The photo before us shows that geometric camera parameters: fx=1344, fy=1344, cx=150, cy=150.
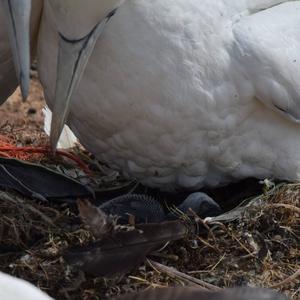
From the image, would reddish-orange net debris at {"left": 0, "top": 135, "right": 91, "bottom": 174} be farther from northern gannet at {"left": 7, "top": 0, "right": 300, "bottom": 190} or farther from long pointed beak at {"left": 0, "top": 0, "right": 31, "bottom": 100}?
long pointed beak at {"left": 0, "top": 0, "right": 31, "bottom": 100}

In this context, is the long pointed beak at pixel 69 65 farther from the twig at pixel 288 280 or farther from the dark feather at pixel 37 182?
the twig at pixel 288 280

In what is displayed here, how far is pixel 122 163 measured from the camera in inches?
187

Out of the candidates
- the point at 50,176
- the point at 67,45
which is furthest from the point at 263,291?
the point at 50,176

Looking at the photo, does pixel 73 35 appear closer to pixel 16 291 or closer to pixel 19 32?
pixel 19 32

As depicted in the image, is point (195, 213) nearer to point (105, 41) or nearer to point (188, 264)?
point (188, 264)

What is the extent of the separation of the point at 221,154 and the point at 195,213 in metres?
0.22

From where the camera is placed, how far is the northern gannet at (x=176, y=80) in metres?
4.41

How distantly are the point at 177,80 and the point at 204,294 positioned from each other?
92cm

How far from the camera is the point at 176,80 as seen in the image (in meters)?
4.45

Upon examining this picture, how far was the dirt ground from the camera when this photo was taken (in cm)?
437

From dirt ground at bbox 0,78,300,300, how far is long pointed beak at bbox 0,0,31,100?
0.55 m

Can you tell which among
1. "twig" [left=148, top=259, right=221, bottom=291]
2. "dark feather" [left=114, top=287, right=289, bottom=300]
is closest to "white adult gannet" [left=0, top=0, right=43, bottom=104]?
"twig" [left=148, top=259, right=221, bottom=291]

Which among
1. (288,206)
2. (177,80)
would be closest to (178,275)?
(288,206)

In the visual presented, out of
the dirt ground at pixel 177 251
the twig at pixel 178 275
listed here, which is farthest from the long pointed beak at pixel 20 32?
the twig at pixel 178 275
